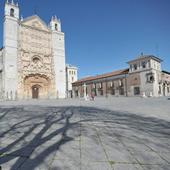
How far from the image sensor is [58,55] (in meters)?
35.6

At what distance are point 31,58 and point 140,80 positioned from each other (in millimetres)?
26540

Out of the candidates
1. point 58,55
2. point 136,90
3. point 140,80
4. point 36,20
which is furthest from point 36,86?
point 140,80

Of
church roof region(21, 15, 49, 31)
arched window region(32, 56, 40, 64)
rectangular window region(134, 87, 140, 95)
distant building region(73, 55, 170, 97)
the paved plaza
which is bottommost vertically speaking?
the paved plaza

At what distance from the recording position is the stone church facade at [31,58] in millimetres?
28812

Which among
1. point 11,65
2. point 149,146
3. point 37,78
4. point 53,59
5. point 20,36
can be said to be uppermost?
point 20,36

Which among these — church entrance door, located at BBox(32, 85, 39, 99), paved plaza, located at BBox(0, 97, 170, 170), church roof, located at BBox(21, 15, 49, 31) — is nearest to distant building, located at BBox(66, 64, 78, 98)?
church entrance door, located at BBox(32, 85, 39, 99)

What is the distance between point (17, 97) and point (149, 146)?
29.1m

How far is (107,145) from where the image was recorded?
10.4 ft

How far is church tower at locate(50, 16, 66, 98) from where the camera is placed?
35125 millimetres

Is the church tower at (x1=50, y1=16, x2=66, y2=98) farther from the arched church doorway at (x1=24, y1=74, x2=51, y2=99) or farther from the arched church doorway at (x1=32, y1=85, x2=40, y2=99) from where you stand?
the arched church doorway at (x1=32, y1=85, x2=40, y2=99)

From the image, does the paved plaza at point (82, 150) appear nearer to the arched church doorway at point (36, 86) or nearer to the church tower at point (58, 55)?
the arched church doorway at point (36, 86)

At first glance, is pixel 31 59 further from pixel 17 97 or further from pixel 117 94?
pixel 117 94

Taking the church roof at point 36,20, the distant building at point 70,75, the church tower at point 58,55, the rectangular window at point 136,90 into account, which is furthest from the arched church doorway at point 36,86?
the distant building at point 70,75

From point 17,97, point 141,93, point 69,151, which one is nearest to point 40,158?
point 69,151
